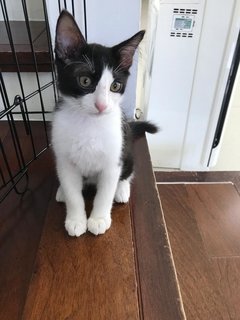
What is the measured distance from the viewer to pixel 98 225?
2.57 feet

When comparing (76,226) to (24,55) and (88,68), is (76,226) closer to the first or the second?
(88,68)

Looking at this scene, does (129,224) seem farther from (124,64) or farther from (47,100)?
(47,100)

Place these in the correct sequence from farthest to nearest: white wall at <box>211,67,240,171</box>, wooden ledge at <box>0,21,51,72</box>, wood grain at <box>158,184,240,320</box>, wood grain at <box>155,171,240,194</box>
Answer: white wall at <box>211,67,240,171</box>, wood grain at <box>155,171,240,194</box>, wooden ledge at <box>0,21,51,72</box>, wood grain at <box>158,184,240,320</box>

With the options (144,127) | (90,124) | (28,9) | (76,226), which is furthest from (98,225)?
(28,9)

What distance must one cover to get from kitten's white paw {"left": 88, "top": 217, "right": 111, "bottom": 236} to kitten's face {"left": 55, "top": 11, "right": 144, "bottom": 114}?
1.04ft

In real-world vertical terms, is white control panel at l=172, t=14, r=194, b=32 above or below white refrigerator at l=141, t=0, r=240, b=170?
above

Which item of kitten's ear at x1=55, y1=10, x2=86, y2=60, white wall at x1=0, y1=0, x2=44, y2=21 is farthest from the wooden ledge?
kitten's ear at x1=55, y1=10, x2=86, y2=60

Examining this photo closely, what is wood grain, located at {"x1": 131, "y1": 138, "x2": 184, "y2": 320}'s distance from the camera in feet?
2.15

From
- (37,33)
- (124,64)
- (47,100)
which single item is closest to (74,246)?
(124,64)

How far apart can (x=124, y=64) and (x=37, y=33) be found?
0.89 metres

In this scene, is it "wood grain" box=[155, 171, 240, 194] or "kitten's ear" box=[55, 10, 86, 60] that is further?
"wood grain" box=[155, 171, 240, 194]

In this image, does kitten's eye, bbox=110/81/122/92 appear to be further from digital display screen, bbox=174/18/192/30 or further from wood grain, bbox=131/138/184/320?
digital display screen, bbox=174/18/192/30

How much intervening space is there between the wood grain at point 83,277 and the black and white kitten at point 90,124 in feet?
0.14

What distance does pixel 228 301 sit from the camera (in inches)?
35.7
